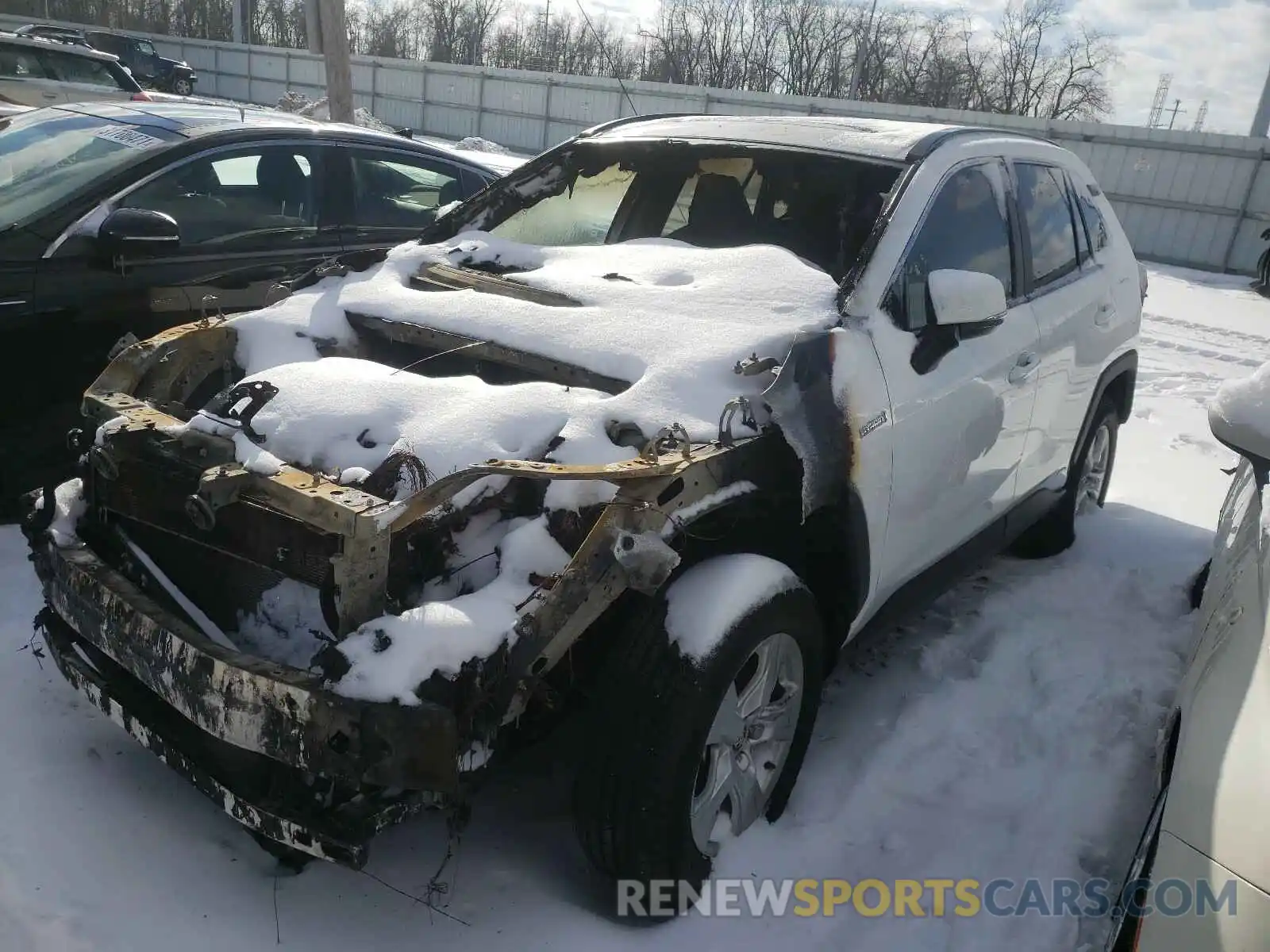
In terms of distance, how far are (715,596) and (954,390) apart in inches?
48.4

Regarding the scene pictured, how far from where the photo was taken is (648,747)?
209 cm

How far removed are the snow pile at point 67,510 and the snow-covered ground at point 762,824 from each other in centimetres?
61

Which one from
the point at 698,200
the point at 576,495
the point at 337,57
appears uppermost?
the point at 337,57

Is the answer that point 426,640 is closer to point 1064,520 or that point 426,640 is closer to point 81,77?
point 1064,520

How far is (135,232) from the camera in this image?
145 inches

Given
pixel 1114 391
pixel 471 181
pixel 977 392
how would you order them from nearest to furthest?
pixel 977 392
pixel 1114 391
pixel 471 181

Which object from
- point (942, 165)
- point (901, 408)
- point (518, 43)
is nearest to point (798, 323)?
point (901, 408)

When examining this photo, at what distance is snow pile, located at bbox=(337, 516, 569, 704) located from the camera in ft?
5.94

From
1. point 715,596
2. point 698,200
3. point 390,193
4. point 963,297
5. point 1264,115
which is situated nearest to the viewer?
point 715,596

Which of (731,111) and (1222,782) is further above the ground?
(731,111)

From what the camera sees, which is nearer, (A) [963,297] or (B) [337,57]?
(A) [963,297]

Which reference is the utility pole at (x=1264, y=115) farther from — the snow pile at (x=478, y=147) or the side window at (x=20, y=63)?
the side window at (x=20, y=63)

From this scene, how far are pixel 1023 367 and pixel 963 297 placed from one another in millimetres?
786

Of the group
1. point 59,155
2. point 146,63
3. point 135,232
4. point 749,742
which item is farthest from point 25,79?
point 146,63
